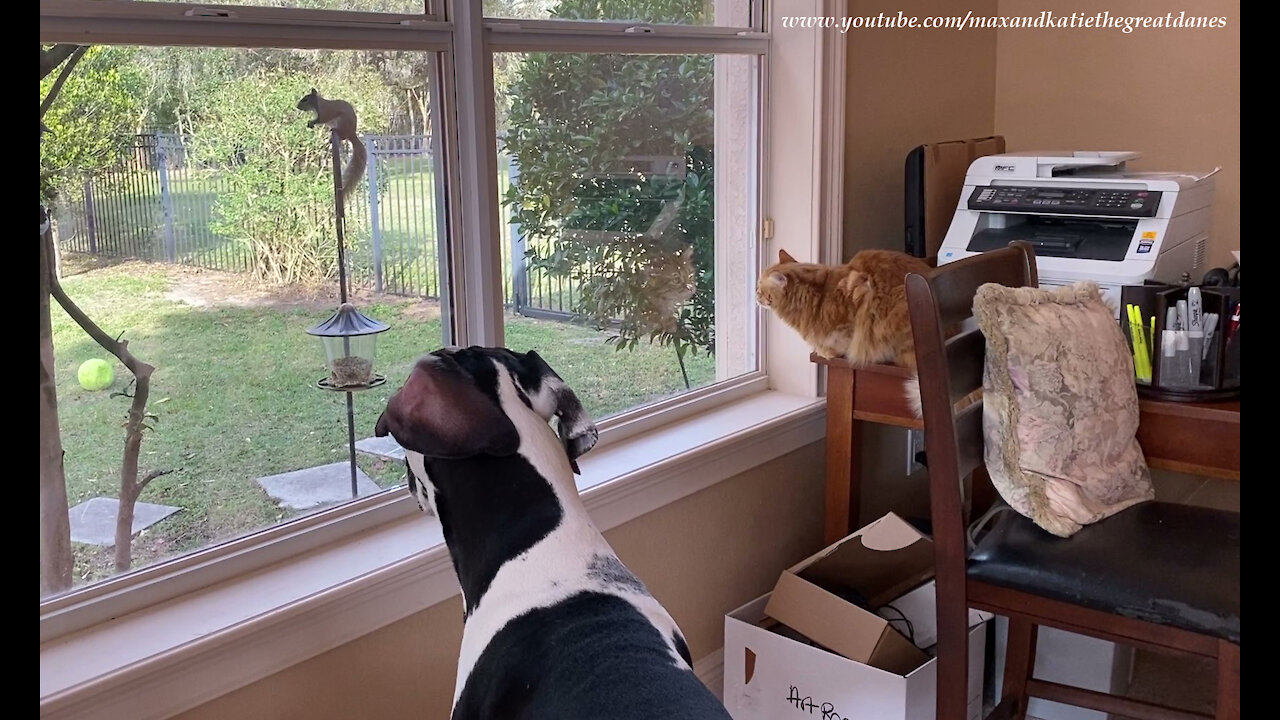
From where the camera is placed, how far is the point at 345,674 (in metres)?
1.48

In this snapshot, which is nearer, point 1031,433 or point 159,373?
point 159,373

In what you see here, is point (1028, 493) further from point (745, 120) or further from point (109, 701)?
point (109, 701)

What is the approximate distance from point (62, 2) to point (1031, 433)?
1506mm

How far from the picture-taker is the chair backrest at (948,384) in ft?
5.49

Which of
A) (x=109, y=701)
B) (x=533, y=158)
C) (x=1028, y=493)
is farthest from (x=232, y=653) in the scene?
(x=1028, y=493)

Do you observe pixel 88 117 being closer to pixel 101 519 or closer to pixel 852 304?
pixel 101 519

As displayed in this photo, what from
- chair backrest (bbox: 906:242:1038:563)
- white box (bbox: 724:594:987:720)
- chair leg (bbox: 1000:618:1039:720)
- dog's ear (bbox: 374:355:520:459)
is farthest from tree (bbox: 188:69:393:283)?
chair leg (bbox: 1000:618:1039:720)

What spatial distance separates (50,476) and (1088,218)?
6.52 ft

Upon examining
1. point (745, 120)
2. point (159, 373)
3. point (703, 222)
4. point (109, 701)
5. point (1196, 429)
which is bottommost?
point (109, 701)

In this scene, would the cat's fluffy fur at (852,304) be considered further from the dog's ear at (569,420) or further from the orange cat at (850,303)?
the dog's ear at (569,420)

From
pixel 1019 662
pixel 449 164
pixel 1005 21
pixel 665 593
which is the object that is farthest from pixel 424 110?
pixel 1005 21

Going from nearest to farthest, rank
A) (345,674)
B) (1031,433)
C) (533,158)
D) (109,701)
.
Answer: (109,701) → (345,674) → (1031,433) → (533,158)

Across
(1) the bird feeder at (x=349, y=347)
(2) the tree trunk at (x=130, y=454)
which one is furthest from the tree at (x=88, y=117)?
(1) the bird feeder at (x=349, y=347)

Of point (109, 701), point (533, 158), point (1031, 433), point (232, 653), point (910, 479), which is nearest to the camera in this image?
point (109, 701)
